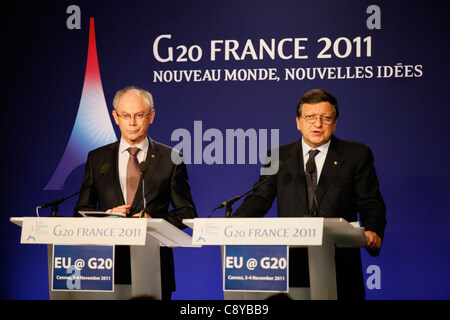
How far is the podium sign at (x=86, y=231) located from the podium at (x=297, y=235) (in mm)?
322

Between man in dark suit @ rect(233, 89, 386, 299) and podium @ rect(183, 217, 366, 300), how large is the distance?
1.64ft

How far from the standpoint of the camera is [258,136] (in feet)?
18.3

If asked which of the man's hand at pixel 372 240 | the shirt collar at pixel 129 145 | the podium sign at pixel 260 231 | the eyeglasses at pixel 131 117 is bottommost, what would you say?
the man's hand at pixel 372 240

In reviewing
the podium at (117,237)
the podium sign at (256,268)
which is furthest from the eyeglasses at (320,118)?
the podium sign at (256,268)

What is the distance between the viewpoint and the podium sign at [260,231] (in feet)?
11.0

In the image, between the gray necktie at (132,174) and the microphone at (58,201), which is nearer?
the microphone at (58,201)

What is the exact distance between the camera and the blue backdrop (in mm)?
5324

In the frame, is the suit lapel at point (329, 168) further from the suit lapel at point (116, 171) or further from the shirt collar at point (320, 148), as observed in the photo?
the suit lapel at point (116, 171)

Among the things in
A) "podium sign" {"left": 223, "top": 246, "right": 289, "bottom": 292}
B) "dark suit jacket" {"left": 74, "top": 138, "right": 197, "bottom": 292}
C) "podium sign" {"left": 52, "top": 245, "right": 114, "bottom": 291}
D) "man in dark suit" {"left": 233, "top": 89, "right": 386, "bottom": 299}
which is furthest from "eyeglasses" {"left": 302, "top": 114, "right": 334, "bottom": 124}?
"podium sign" {"left": 52, "top": 245, "right": 114, "bottom": 291}

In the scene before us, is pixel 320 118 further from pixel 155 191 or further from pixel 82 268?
pixel 82 268

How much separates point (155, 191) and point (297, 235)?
1.61 meters

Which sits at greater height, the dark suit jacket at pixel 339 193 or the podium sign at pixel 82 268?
the dark suit jacket at pixel 339 193
